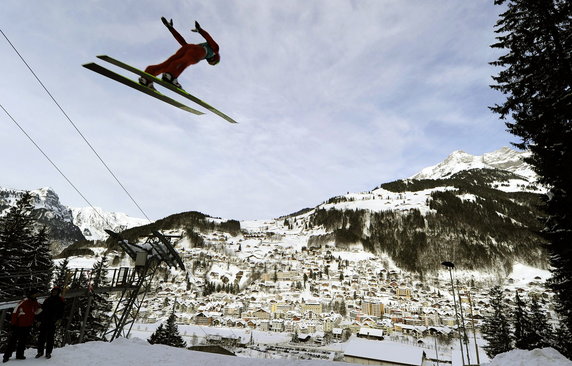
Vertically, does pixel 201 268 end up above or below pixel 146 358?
below

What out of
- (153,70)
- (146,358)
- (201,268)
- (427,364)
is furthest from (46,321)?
(201,268)

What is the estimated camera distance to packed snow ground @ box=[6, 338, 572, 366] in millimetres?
7543

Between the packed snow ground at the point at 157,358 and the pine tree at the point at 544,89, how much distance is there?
4.58m

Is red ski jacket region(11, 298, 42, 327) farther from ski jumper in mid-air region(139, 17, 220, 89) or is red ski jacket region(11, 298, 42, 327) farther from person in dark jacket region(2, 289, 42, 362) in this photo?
ski jumper in mid-air region(139, 17, 220, 89)

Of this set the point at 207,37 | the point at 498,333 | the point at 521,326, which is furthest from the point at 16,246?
the point at 498,333

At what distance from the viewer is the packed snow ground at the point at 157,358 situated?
7.54 meters

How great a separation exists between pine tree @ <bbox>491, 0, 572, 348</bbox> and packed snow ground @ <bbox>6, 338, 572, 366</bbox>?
458 cm

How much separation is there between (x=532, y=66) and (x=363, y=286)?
15331 cm

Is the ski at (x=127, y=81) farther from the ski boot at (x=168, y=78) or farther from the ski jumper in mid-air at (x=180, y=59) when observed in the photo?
the ski boot at (x=168, y=78)

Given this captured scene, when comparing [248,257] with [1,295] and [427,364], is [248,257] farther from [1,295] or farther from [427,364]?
[1,295]

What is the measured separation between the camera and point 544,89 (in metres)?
9.79

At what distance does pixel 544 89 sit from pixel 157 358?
14.5m

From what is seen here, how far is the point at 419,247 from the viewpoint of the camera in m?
188

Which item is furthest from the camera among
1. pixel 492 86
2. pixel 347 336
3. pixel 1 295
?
pixel 347 336
